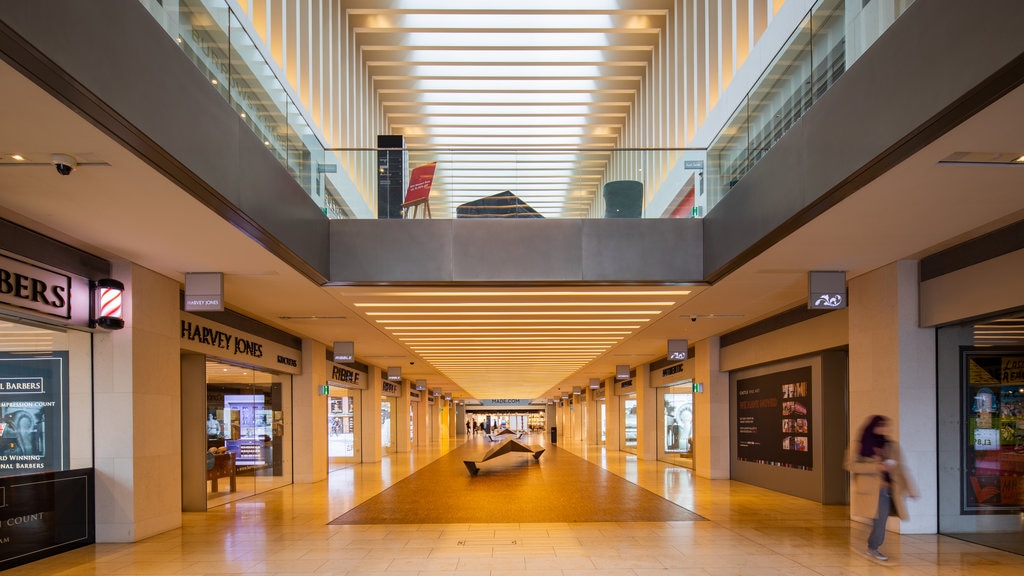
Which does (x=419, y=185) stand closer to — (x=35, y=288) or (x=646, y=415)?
(x=35, y=288)

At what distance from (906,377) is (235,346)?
10241 millimetres

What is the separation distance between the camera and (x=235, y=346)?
1318 cm

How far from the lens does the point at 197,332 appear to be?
11.6 metres

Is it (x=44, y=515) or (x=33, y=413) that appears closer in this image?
(x=44, y=515)

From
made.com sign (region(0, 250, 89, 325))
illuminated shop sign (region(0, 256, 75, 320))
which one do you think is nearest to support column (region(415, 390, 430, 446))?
made.com sign (region(0, 250, 89, 325))

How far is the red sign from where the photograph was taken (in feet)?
36.7

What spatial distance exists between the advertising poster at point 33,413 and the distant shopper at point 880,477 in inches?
343

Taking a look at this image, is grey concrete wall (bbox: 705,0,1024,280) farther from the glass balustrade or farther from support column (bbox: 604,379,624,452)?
support column (bbox: 604,379,624,452)

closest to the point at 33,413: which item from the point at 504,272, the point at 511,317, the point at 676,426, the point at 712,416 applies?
the point at 504,272

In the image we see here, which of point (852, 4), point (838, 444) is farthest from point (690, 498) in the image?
point (852, 4)

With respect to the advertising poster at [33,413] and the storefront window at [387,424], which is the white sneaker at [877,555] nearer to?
the advertising poster at [33,413]

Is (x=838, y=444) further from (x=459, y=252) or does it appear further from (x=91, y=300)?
(x=91, y=300)

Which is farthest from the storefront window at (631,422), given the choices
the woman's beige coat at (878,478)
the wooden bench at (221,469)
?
the woman's beige coat at (878,478)

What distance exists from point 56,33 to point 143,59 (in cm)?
118
